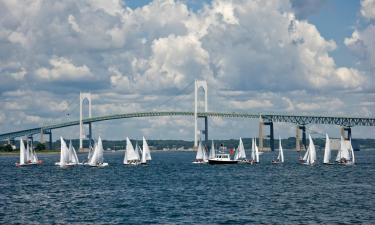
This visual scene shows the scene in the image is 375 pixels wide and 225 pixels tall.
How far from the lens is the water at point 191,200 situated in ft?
138

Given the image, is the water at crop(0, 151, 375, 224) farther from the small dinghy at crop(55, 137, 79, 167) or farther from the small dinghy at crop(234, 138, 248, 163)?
the small dinghy at crop(234, 138, 248, 163)

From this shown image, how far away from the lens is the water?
138 feet

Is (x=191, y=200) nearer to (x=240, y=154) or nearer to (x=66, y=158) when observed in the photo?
(x=66, y=158)

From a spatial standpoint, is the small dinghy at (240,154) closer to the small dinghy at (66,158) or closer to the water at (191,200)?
the small dinghy at (66,158)

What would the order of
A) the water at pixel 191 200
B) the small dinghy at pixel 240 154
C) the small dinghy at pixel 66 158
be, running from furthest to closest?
the small dinghy at pixel 240 154 < the small dinghy at pixel 66 158 < the water at pixel 191 200

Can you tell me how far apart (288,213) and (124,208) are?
34.8 feet

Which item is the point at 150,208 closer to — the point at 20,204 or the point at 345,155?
the point at 20,204

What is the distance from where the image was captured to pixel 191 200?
170 ft

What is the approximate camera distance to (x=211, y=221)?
40.7 metres

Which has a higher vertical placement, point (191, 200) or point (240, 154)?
point (240, 154)

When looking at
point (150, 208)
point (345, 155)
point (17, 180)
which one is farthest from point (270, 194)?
point (345, 155)

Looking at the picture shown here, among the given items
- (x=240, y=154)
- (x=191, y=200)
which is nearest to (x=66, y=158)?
(x=240, y=154)

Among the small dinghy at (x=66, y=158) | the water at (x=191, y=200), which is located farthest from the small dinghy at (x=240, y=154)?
the water at (x=191, y=200)

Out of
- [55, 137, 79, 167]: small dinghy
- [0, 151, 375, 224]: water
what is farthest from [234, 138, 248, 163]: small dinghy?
[0, 151, 375, 224]: water
